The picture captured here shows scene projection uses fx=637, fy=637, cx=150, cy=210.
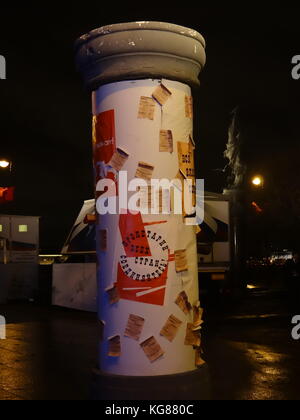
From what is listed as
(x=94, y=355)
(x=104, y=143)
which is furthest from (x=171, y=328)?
(x=94, y=355)

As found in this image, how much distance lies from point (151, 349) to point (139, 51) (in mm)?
2863

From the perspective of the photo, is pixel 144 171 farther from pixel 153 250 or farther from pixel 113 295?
pixel 113 295

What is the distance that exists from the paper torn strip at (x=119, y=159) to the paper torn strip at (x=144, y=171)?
0.17 m

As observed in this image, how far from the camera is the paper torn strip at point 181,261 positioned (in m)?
6.23

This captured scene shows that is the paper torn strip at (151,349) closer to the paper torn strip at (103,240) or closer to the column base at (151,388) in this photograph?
the column base at (151,388)

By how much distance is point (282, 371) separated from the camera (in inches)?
344

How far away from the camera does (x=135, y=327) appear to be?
6.09m

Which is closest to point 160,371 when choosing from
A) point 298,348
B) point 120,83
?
point 120,83

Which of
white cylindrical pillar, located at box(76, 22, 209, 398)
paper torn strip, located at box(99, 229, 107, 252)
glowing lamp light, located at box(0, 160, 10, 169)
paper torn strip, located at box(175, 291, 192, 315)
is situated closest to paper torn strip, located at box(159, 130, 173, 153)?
white cylindrical pillar, located at box(76, 22, 209, 398)

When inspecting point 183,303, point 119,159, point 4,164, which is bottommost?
point 183,303

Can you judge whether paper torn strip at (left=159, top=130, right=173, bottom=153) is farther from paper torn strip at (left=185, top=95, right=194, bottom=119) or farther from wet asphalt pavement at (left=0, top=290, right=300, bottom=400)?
wet asphalt pavement at (left=0, top=290, right=300, bottom=400)
